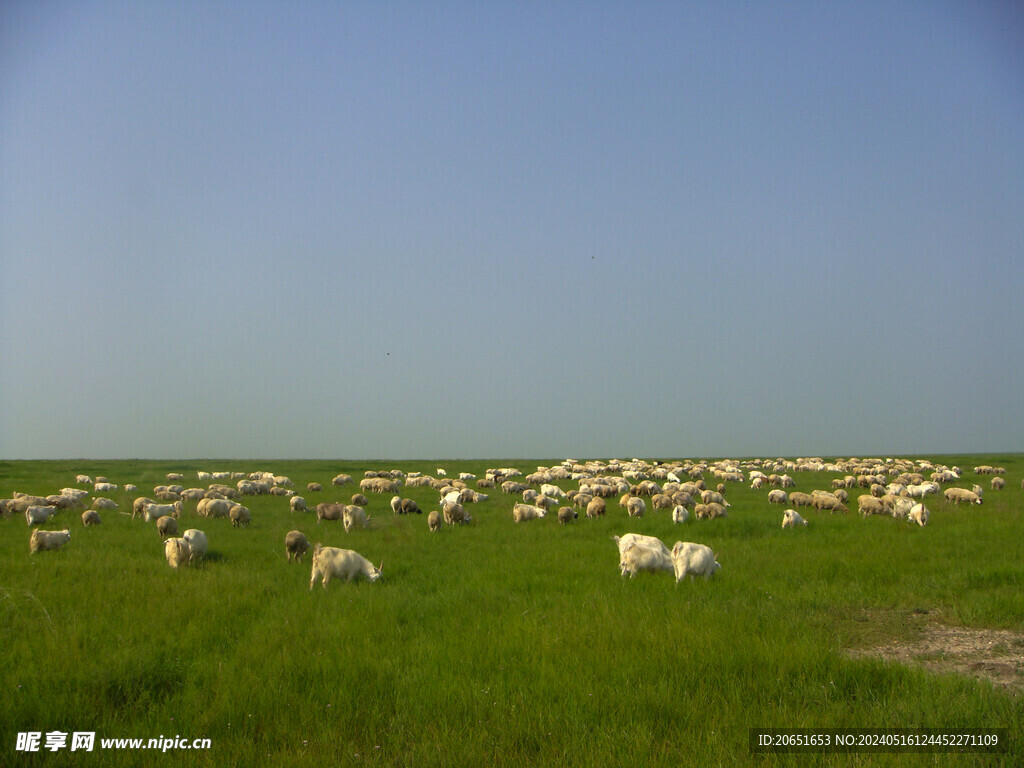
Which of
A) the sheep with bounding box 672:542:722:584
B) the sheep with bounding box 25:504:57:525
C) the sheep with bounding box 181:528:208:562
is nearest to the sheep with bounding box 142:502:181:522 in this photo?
the sheep with bounding box 25:504:57:525

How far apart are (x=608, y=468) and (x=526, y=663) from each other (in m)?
42.5

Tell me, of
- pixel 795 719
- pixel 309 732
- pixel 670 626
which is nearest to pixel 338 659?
pixel 309 732

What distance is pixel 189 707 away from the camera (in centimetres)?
622

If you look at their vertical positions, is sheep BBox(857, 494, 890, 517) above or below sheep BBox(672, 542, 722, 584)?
below

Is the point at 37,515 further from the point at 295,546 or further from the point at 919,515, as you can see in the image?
the point at 919,515

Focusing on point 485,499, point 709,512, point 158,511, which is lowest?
point 485,499

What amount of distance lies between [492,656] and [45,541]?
12.1 m

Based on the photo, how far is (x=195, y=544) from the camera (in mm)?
13578

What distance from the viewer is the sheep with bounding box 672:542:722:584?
1163 centimetres

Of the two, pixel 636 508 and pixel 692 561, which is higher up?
pixel 692 561

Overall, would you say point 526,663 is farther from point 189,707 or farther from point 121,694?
point 121,694

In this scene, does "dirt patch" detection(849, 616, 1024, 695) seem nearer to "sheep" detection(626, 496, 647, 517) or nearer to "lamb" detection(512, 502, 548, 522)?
"sheep" detection(626, 496, 647, 517)

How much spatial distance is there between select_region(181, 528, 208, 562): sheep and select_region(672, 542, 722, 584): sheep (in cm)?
980

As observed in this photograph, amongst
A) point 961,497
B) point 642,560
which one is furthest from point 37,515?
point 961,497
